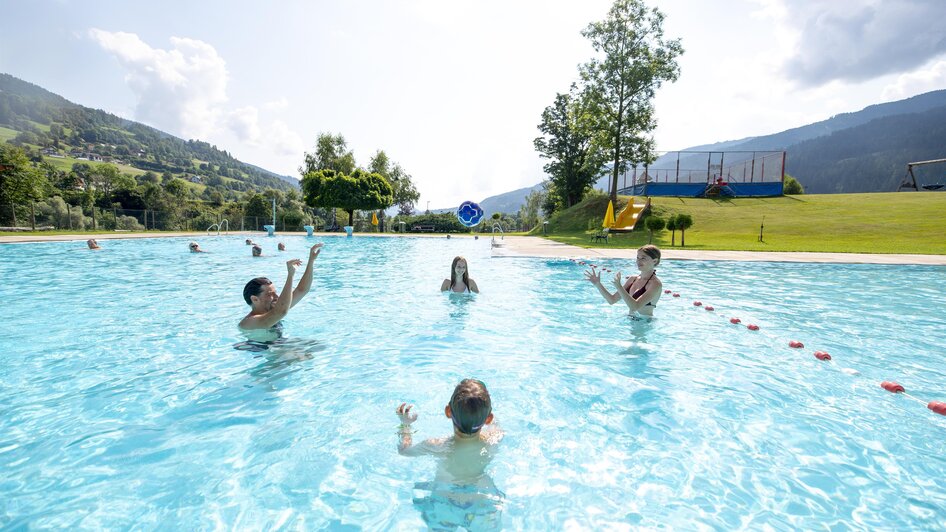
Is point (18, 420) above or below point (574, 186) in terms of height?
below

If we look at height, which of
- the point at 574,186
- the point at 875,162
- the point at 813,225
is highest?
the point at 875,162

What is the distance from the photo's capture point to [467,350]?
631cm

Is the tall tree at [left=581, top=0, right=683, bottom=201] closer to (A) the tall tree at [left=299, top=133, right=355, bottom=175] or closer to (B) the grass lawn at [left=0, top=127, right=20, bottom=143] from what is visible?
(A) the tall tree at [left=299, top=133, right=355, bottom=175]

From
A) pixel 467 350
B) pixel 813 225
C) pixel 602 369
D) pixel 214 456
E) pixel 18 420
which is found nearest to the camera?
pixel 214 456

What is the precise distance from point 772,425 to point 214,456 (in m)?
4.92

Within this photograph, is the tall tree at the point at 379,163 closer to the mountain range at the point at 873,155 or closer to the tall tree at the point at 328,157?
the tall tree at the point at 328,157

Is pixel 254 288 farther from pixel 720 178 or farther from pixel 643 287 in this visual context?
pixel 720 178

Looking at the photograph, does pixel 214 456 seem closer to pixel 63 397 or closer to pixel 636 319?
pixel 63 397

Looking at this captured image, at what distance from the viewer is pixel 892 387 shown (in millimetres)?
4758

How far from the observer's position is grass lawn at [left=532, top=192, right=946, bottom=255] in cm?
2298

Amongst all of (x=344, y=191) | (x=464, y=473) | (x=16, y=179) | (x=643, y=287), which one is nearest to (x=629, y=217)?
(x=643, y=287)

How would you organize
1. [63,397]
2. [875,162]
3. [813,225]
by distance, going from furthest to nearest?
[875,162], [813,225], [63,397]

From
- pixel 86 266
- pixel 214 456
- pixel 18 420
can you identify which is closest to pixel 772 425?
pixel 214 456

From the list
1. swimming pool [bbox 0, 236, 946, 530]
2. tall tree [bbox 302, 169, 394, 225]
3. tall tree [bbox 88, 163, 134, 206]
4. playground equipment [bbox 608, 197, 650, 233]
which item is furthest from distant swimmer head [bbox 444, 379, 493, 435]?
tall tree [bbox 88, 163, 134, 206]
